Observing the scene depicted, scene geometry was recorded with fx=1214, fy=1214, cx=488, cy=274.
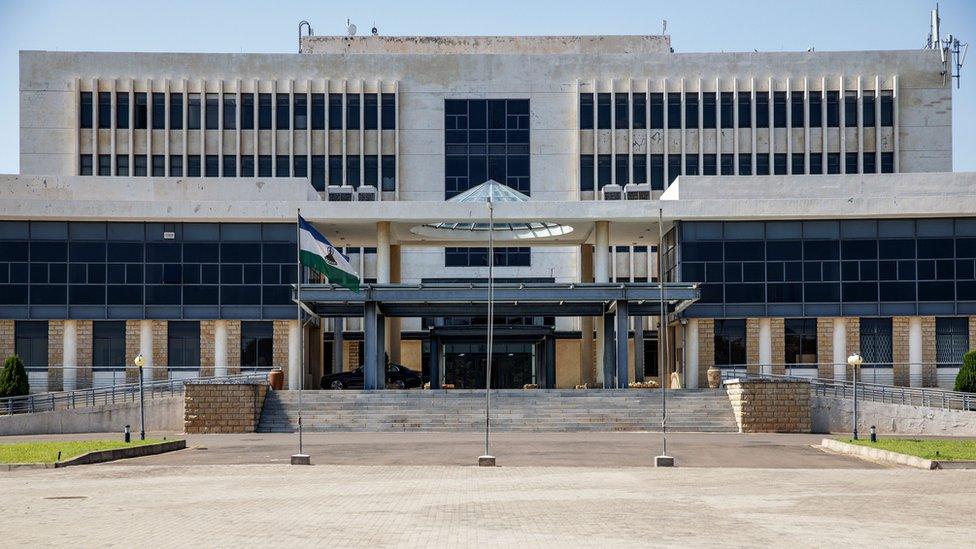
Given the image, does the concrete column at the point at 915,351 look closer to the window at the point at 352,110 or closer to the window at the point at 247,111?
the window at the point at 352,110

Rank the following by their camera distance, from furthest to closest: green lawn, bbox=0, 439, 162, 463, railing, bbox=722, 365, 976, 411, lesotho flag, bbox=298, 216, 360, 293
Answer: railing, bbox=722, 365, 976, 411 → lesotho flag, bbox=298, 216, 360, 293 → green lawn, bbox=0, 439, 162, 463

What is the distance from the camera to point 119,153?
72.9 meters

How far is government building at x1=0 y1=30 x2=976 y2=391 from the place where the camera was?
178ft

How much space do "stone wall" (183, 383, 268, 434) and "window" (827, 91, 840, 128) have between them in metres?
44.4

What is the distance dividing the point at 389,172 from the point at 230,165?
9.58 m

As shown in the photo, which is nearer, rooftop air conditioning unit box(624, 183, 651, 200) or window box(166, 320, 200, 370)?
window box(166, 320, 200, 370)

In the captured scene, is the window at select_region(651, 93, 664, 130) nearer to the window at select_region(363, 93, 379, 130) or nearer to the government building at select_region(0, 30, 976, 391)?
the government building at select_region(0, 30, 976, 391)

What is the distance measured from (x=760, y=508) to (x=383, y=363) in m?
33.3

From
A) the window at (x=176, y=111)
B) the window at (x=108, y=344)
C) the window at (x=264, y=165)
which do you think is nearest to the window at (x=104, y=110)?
the window at (x=176, y=111)

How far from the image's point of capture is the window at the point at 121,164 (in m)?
72.8

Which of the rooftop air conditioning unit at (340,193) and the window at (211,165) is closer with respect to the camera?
the rooftop air conditioning unit at (340,193)

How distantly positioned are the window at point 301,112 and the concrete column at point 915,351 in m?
37.4

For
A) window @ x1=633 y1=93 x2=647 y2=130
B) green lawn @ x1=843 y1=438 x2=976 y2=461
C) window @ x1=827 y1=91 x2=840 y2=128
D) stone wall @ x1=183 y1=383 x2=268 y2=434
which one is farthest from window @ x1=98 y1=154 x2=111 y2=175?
green lawn @ x1=843 y1=438 x2=976 y2=461

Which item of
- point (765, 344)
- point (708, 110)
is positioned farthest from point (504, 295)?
point (708, 110)
